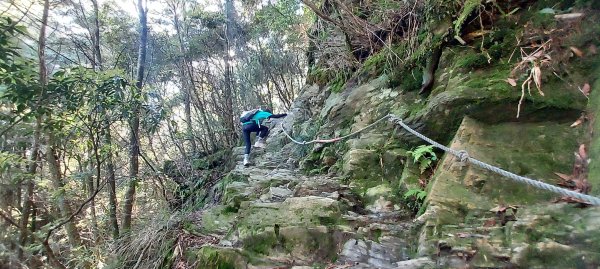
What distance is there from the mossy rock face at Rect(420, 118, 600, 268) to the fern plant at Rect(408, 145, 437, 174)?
0.17 meters

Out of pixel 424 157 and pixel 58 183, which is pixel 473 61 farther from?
pixel 58 183

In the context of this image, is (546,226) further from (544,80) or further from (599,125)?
(544,80)

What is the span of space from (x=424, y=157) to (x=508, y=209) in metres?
1.09

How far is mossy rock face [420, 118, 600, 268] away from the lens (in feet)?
6.44

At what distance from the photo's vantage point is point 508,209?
8.03ft

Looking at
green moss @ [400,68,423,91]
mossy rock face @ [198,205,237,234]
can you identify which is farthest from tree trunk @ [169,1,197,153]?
green moss @ [400,68,423,91]

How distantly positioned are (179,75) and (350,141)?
10.3 meters

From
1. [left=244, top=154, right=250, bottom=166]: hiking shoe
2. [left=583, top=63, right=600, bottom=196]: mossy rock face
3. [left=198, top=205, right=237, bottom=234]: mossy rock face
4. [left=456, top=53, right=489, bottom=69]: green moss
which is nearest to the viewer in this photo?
[left=583, top=63, right=600, bottom=196]: mossy rock face

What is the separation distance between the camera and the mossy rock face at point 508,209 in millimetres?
1962

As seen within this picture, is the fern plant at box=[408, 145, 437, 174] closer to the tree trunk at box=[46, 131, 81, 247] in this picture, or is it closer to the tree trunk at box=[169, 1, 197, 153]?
the tree trunk at box=[46, 131, 81, 247]

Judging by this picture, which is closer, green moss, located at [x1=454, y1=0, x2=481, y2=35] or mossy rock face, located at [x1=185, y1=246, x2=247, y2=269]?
mossy rock face, located at [x1=185, y1=246, x2=247, y2=269]

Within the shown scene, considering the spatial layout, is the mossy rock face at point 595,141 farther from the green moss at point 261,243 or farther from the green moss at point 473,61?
the green moss at point 261,243

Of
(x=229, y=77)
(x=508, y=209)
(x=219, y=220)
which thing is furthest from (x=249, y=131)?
(x=508, y=209)

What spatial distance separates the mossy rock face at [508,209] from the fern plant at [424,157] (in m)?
0.17
